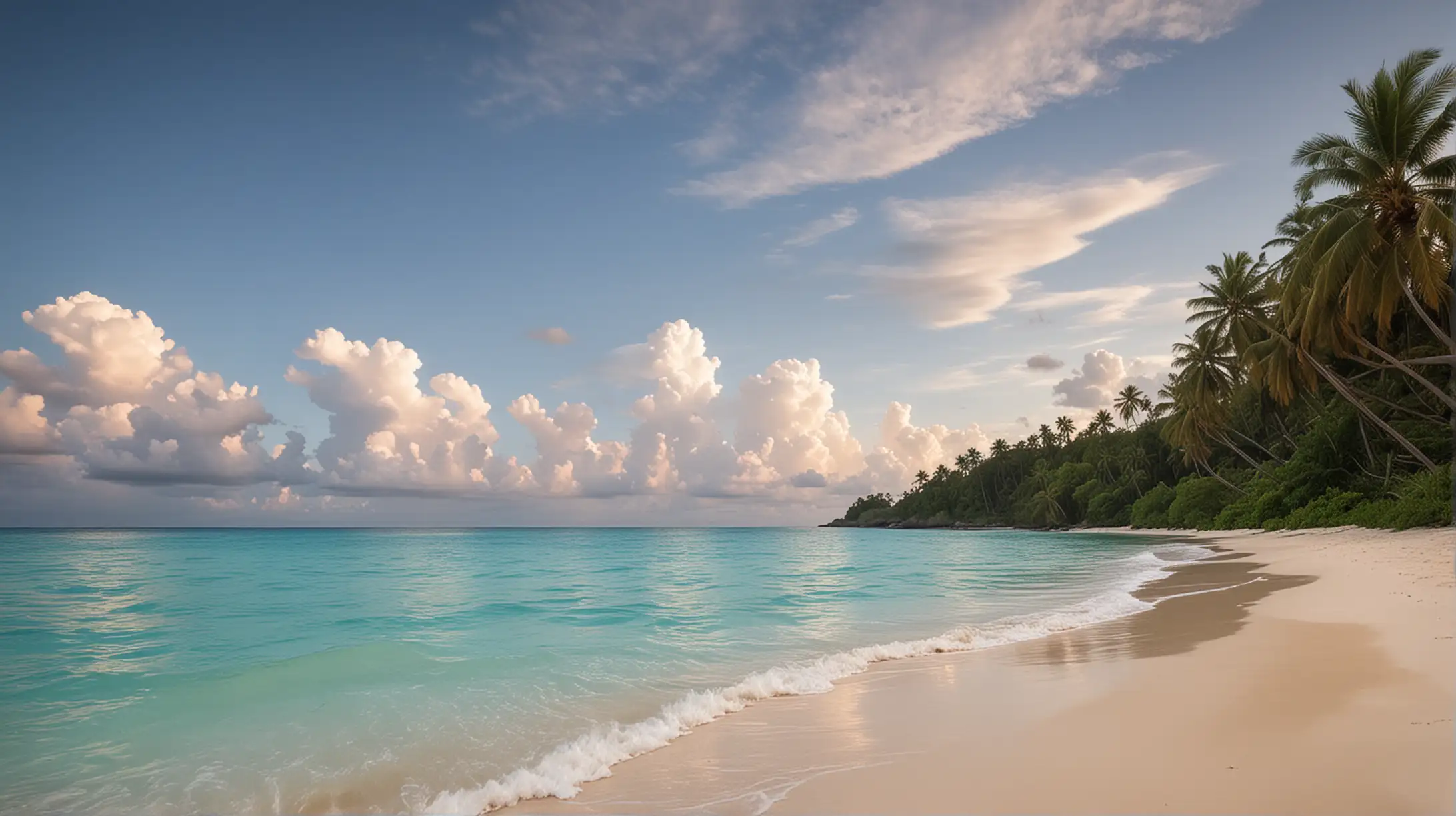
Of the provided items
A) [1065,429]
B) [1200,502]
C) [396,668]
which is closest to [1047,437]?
[1065,429]

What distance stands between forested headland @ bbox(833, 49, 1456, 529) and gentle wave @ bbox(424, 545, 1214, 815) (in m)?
16.7

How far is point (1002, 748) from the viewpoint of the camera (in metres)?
5.06

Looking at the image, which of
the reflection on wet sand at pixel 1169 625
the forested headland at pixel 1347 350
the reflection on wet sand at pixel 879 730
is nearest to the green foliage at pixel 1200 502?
the forested headland at pixel 1347 350

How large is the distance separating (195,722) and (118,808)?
2.45 meters

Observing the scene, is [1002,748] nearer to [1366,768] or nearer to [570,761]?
[1366,768]

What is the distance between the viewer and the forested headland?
858 inches

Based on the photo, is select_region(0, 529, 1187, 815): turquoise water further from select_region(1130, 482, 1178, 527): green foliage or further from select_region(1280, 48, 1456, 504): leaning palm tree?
select_region(1130, 482, 1178, 527): green foliage

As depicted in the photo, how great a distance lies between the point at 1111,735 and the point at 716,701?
3.63 m

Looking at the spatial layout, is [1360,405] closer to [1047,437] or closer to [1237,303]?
[1237,303]

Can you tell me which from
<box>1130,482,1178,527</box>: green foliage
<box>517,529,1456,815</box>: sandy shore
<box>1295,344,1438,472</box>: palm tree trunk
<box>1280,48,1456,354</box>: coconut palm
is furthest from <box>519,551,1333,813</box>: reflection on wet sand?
<box>1130,482,1178,527</box>: green foliage

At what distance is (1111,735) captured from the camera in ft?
16.9

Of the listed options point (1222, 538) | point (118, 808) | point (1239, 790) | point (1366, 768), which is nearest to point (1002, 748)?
point (1239, 790)

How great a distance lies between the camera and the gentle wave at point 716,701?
501cm

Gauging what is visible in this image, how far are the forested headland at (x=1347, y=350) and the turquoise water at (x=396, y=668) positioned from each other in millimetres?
11211
